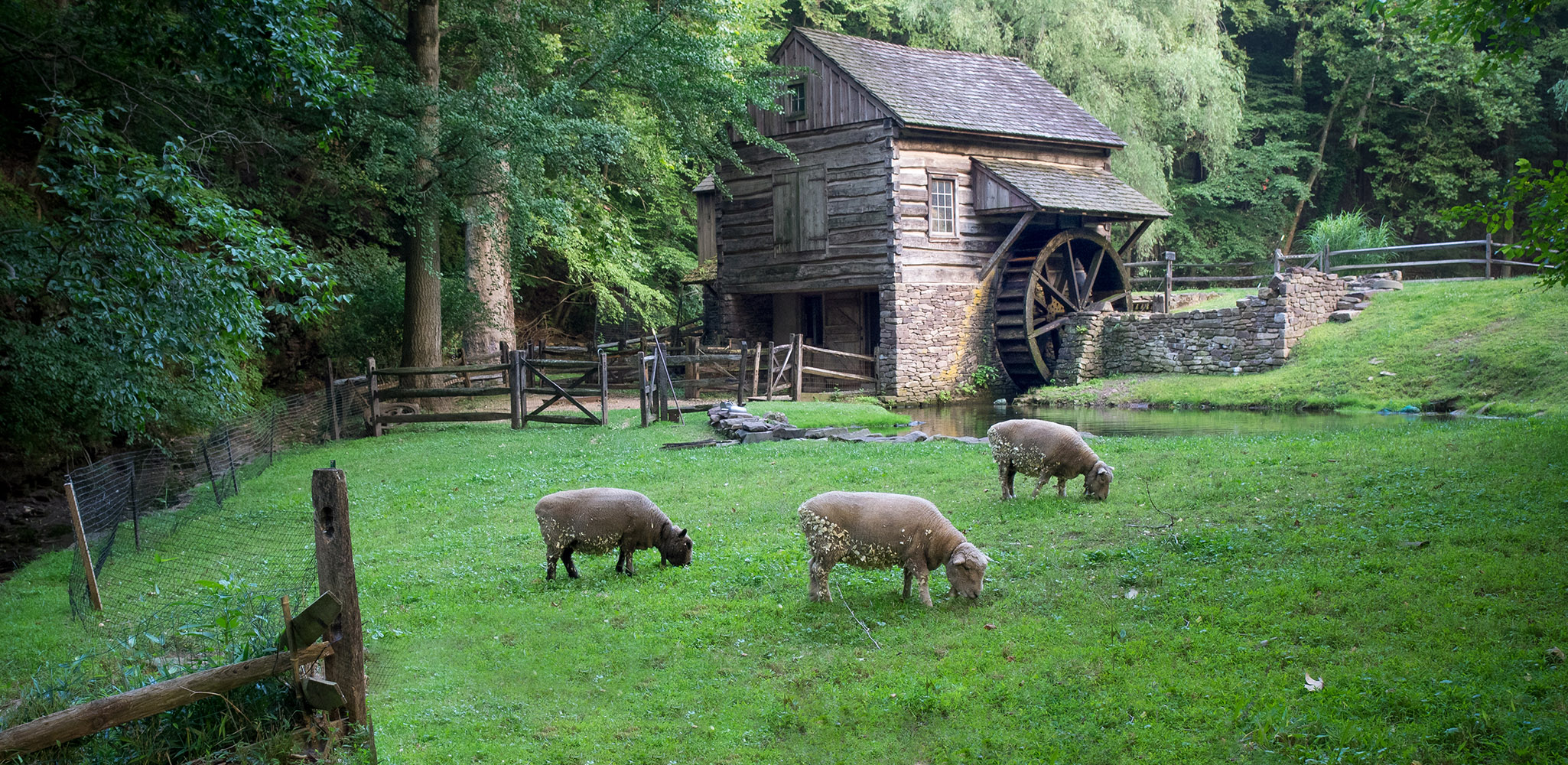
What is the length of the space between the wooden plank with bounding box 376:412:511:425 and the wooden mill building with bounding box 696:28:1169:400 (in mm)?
10303

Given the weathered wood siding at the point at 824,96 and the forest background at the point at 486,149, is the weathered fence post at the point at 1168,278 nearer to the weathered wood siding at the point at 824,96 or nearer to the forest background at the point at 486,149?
the forest background at the point at 486,149

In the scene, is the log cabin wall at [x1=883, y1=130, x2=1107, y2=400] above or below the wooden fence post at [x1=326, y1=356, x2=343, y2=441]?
above

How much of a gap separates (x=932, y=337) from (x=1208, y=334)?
6616 mm

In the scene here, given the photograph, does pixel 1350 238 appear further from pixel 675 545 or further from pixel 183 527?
pixel 183 527

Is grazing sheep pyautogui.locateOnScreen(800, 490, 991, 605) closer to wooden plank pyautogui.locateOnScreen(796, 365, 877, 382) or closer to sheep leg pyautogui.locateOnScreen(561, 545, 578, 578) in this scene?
sheep leg pyautogui.locateOnScreen(561, 545, 578, 578)

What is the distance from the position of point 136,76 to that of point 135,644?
30.6 ft

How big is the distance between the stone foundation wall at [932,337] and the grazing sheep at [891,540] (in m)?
18.1

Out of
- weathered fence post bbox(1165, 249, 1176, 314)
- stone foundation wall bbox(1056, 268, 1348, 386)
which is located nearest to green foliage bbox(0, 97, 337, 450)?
stone foundation wall bbox(1056, 268, 1348, 386)

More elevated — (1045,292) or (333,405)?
(1045,292)

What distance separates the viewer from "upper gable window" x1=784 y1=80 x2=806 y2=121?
26266 mm

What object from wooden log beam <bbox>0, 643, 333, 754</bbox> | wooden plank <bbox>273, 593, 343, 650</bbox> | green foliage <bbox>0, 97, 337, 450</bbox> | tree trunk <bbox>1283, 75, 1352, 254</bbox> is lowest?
wooden log beam <bbox>0, 643, 333, 754</bbox>

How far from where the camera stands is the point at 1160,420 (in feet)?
63.1

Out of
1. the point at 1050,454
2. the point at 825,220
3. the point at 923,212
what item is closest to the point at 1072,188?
the point at 923,212

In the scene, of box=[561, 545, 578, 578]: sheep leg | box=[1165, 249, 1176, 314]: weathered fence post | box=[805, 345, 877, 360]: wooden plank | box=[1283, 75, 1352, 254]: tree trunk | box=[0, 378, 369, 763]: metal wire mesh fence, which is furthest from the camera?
box=[1283, 75, 1352, 254]: tree trunk
